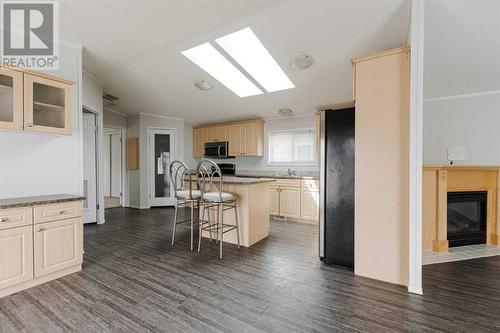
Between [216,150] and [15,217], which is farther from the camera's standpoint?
[216,150]

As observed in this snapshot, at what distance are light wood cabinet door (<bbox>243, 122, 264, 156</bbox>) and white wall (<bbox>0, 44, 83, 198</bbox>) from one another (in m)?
3.36

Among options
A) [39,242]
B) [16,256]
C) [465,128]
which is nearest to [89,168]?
[39,242]

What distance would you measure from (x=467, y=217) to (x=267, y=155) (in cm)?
375

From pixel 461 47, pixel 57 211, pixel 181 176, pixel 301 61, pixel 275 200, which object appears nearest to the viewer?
pixel 57 211

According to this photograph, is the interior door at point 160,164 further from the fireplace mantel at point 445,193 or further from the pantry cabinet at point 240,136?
the fireplace mantel at point 445,193

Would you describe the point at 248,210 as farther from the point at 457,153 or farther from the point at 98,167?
the point at 457,153

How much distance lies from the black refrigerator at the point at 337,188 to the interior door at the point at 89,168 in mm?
4172

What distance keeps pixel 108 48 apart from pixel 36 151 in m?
1.64

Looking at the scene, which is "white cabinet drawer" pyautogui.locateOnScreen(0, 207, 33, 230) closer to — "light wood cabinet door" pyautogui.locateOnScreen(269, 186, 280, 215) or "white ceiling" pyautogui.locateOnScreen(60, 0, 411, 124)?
"white ceiling" pyautogui.locateOnScreen(60, 0, 411, 124)

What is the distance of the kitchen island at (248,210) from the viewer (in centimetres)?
324

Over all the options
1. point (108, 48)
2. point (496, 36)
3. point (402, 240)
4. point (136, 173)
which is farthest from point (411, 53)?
point (136, 173)

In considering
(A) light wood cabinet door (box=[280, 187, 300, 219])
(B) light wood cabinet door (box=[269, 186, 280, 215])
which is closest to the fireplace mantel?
(A) light wood cabinet door (box=[280, 187, 300, 219])

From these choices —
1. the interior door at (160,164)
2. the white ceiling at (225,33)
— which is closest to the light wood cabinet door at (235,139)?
the white ceiling at (225,33)

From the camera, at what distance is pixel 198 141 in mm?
6375
